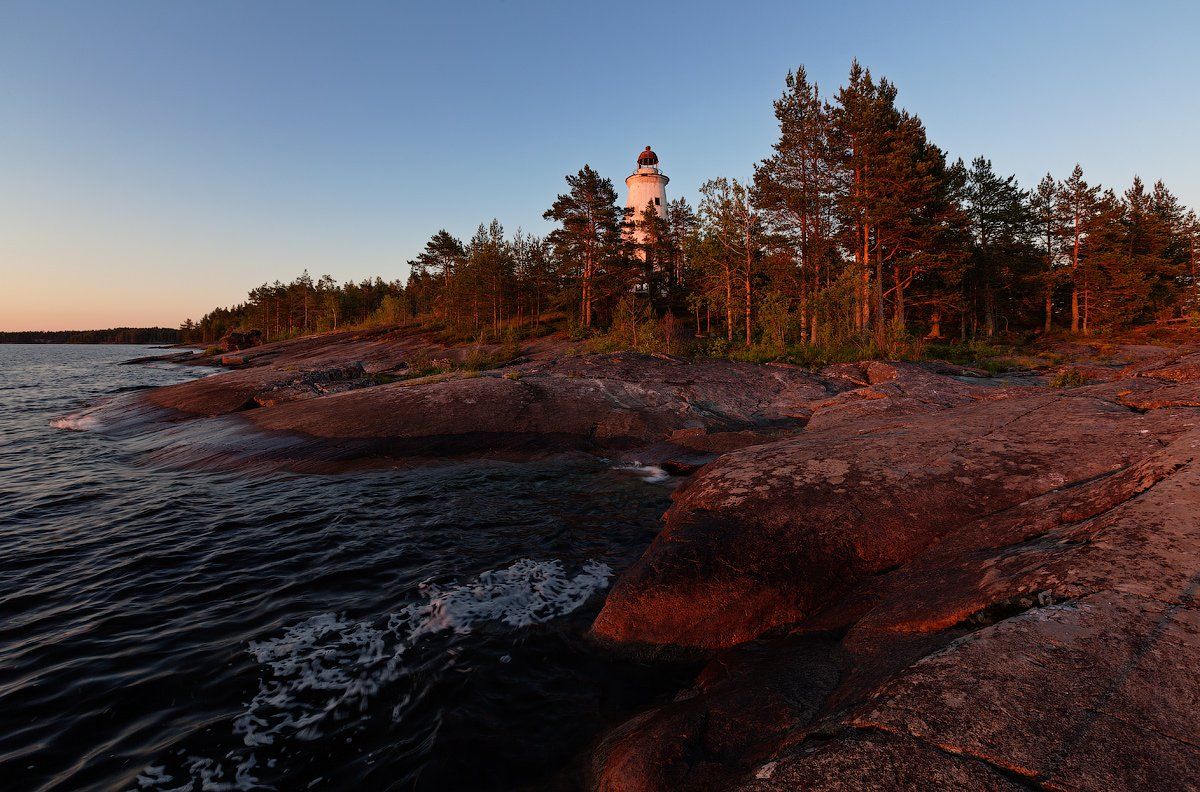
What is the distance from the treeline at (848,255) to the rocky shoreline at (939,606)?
18.1 metres

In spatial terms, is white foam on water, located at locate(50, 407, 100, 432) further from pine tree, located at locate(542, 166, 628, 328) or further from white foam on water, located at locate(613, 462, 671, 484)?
pine tree, located at locate(542, 166, 628, 328)

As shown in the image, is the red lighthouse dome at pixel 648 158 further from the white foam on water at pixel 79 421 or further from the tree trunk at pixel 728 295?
the white foam on water at pixel 79 421

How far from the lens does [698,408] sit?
1521 cm

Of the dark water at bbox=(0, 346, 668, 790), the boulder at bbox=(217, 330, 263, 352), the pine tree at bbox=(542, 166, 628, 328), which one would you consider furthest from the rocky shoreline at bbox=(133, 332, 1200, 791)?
the boulder at bbox=(217, 330, 263, 352)

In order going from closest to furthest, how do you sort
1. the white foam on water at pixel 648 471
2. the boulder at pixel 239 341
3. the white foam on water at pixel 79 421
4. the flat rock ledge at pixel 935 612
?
the flat rock ledge at pixel 935 612 < the white foam on water at pixel 648 471 < the white foam on water at pixel 79 421 < the boulder at pixel 239 341

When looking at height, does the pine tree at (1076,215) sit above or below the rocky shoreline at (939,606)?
above

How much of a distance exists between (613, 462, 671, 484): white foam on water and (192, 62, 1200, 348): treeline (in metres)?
16.2

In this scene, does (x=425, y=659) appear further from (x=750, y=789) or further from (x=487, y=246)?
(x=487, y=246)

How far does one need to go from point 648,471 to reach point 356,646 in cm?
698

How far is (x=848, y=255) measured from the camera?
34.9m

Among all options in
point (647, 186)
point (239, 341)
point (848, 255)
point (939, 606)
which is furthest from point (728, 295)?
point (239, 341)

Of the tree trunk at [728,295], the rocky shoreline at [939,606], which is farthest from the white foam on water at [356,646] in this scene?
the tree trunk at [728,295]

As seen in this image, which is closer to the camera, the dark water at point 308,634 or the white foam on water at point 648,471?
the dark water at point 308,634

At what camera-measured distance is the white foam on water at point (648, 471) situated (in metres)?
10.1
